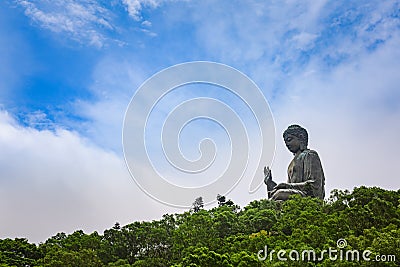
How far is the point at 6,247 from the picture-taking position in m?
27.3

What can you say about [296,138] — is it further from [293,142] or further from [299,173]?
[299,173]

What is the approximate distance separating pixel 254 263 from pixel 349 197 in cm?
878

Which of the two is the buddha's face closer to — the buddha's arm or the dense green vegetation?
the buddha's arm

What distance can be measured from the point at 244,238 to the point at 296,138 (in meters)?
17.1

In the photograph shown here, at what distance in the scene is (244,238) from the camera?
21.4 metres

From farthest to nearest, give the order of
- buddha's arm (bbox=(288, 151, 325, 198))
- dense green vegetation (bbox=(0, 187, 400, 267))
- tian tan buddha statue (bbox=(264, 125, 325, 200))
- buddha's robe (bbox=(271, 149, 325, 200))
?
buddha's arm (bbox=(288, 151, 325, 198)) → tian tan buddha statue (bbox=(264, 125, 325, 200)) → buddha's robe (bbox=(271, 149, 325, 200)) → dense green vegetation (bbox=(0, 187, 400, 267))

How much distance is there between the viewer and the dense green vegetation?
15828 mm

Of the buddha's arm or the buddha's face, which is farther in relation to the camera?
the buddha's face

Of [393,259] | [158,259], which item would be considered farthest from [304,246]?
[158,259]

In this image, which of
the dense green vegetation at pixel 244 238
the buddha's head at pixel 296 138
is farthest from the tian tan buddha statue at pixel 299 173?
the dense green vegetation at pixel 244 238

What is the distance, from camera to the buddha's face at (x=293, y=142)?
37094mm

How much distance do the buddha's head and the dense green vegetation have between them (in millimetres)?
5913

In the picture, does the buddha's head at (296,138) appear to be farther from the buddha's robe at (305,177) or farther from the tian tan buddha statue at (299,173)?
the buddha's robe at (305,177)

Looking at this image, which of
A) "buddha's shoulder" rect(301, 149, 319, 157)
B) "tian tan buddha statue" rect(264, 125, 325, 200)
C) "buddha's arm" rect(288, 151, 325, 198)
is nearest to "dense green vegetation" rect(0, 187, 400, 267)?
"tian tan buddha statue" rect(264, 125, 325, 200)
